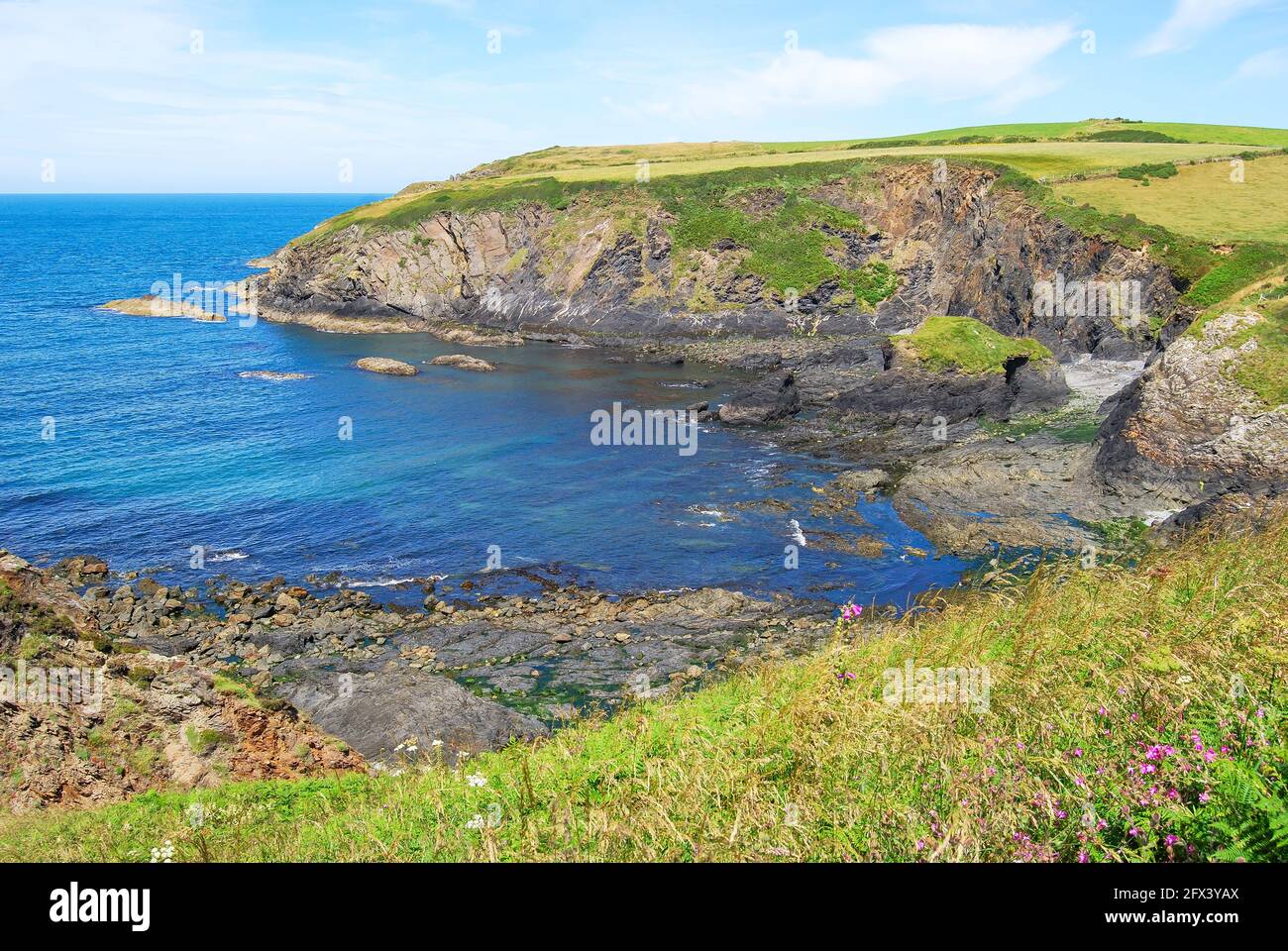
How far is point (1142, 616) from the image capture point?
7.35 meters

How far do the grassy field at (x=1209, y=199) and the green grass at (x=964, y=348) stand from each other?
14.3 metres

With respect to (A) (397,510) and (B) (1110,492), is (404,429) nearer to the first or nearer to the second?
(A) (397,510)

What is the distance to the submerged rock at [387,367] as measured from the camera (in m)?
63.2

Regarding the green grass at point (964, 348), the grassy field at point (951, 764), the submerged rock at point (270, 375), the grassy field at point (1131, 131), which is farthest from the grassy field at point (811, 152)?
the grassy field at point (951, 764)

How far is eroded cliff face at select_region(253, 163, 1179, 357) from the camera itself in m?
71.9

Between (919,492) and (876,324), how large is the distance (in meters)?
40.9

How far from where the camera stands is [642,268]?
77.8 metres

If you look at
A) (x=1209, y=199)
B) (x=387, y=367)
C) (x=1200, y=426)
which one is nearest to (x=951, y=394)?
(x=1200, y=426)

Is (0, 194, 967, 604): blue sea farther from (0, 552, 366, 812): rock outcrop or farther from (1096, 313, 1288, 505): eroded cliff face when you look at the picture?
(0, 552, 366, 812): rock outcrop

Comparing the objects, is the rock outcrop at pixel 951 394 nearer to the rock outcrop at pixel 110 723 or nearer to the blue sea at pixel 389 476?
the blue sea at pixel 389 476

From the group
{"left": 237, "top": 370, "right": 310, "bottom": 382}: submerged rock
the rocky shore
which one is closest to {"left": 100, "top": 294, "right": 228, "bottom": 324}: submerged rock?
{"left": 237, "top": 370, "right": 310, "bottom": 382}: submerged rock

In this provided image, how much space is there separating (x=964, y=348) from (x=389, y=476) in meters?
34.1

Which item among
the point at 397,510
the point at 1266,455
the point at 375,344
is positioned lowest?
the point at 397,510
